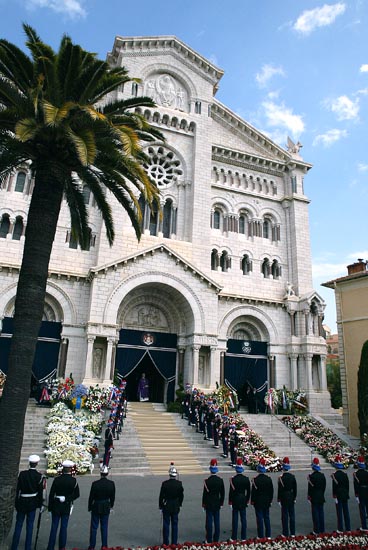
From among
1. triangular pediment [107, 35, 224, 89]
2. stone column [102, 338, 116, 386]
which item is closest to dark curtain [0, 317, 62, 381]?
stone column [102, 338, 116, 386]

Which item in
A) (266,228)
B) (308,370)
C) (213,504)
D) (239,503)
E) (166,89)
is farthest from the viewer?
(266,228)

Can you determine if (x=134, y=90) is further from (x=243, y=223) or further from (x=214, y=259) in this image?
(x=214, y=259)

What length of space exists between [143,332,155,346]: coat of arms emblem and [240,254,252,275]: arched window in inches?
353

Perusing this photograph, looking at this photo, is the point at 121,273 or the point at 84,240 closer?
the point at 84,240

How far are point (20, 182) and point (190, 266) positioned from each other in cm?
1224

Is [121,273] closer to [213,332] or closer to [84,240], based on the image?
[213,332]

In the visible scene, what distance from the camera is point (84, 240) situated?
614 inches

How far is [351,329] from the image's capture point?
87.1 feet

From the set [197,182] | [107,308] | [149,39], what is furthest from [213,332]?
[149,39]

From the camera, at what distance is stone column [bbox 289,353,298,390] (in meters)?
29.2

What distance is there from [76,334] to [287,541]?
726 inches

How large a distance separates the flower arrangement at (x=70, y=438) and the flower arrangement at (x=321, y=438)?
36.9 ft

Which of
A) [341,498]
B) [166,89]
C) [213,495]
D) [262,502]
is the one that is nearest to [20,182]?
[166,89]

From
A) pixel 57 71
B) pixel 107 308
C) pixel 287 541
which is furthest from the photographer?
pixel 107 308
